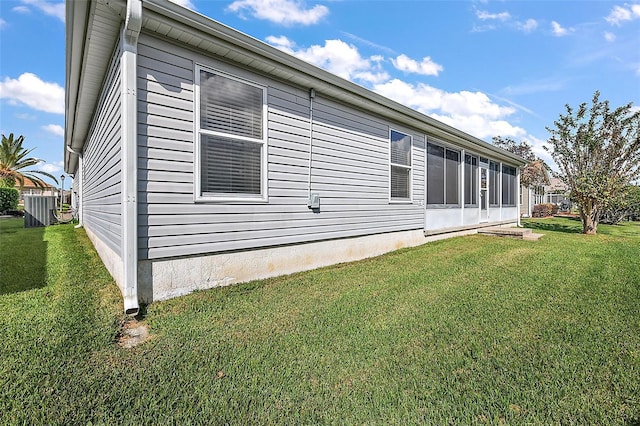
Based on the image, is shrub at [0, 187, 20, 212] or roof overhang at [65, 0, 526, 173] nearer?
roof overhang at [65, 0, 526, 173]

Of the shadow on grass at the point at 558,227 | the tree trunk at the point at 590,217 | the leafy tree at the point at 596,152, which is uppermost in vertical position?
the leafy tree at the point at 596,152

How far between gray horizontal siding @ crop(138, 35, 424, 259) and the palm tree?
2653 cm

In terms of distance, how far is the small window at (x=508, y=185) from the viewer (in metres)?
11.7

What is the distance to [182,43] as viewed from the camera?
3662 millimetres

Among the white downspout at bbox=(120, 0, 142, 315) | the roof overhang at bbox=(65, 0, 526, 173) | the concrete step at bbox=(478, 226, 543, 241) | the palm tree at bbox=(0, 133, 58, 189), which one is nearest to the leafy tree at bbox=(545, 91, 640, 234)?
the concrete step at bbox=(478, 226, 543, 241)

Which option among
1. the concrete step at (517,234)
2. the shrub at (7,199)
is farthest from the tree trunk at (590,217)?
the shrub at (7,199)

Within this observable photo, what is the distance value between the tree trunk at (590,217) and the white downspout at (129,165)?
12.5 m

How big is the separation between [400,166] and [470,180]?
150 inches

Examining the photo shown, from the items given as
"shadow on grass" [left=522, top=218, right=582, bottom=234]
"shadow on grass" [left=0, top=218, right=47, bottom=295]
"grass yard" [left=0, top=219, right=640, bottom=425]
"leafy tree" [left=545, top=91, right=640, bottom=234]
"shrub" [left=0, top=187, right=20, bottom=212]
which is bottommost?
"grass yard" [left=0, top=219, right=640, bottom=425]

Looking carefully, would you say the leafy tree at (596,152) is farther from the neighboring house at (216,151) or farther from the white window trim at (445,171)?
the neighboring house at (216,151)


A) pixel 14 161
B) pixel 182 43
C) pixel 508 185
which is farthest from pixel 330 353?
pixel 14 161

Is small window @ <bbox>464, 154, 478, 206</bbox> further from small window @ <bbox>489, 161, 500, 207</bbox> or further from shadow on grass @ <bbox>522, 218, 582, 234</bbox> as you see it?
shadow on grass @ <bbox>522, 218, 582, 234</bbox>

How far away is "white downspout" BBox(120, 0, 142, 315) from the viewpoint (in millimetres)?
3189

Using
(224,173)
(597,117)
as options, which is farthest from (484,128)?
(224,173)
